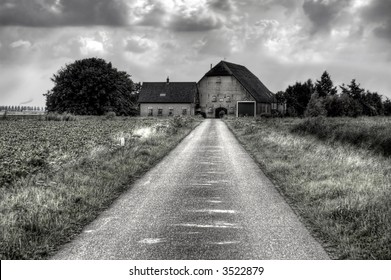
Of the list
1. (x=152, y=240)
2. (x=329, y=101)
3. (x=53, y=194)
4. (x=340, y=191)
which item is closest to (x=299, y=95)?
(x=329, y=101)

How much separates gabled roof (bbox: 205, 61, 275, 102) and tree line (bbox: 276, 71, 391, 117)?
4.52 meters

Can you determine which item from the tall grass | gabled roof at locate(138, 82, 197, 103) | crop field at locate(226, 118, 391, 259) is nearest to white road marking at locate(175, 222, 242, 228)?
crop field at locate(226, 118, 391, 259)

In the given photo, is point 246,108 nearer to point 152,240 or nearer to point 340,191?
point 340,191

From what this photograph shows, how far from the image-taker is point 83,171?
1176 cm

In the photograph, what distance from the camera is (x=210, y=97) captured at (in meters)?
74.0

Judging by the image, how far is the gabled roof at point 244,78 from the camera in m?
73.2

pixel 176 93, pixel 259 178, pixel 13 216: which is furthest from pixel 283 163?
pixel 176 93

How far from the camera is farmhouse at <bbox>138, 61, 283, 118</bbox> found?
2837 inches

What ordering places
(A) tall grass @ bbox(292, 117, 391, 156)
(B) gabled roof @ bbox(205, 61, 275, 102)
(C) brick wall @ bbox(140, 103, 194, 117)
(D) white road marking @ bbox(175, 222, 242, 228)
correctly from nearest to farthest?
(D) white road marking @ bbox(175, 222, 242, 228), (A) tall grass @ bbox(292, 117, 391, 156), (C) brick wall @ bbox(140, 103, 194, 117), (B) gabled roof @ bbox(205, 61, 275, 102)

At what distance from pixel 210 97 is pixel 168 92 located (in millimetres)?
7413

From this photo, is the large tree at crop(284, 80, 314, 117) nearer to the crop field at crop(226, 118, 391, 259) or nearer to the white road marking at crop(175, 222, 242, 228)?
the crop field at crop(226, 118, 391, 259)

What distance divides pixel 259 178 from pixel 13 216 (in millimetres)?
6853

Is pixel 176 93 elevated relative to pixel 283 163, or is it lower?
elevated
